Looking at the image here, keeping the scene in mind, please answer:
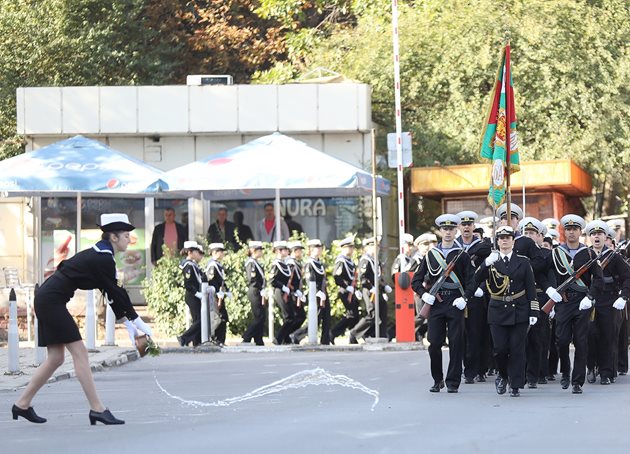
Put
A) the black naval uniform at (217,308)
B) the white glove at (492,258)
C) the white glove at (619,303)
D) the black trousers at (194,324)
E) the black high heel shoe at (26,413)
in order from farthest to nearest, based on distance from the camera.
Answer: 1. the black naval uniform at (217,308)
2. the black trousers at (194,324)
3. the white glove at (619,303)
4. the white glove at (492,258)
5. the black high heel shoe at (26,413)

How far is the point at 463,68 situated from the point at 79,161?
10270mm

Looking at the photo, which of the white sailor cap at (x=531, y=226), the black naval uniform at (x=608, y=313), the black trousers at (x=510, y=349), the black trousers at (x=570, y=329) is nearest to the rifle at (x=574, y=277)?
the black trousers at (x=570, y=329)

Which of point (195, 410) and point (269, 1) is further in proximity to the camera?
point (269, 1)

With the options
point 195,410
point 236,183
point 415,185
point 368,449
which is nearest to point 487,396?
point 195,410

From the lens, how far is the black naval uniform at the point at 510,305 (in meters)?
16.0

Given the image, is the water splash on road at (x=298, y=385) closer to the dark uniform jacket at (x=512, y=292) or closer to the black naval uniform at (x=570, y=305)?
the dark uniform jacket at (x=512, y=292)

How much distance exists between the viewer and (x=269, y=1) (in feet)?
139

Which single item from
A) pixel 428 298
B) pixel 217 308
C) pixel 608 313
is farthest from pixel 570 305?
pixel 217 308

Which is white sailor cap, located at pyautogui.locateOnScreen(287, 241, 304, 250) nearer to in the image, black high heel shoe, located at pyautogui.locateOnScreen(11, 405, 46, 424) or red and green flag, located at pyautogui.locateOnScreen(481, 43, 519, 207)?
red and green flag, located at pyautogui.locateOnScreen(481, 43, 519, 207)

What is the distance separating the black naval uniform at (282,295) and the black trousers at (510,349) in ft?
Result: 31.5

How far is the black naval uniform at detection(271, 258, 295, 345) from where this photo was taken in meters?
25.5

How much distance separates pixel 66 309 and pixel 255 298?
12.1m

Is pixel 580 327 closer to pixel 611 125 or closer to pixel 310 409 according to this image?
pixel 310 409

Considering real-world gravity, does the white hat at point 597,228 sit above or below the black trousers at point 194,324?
above
